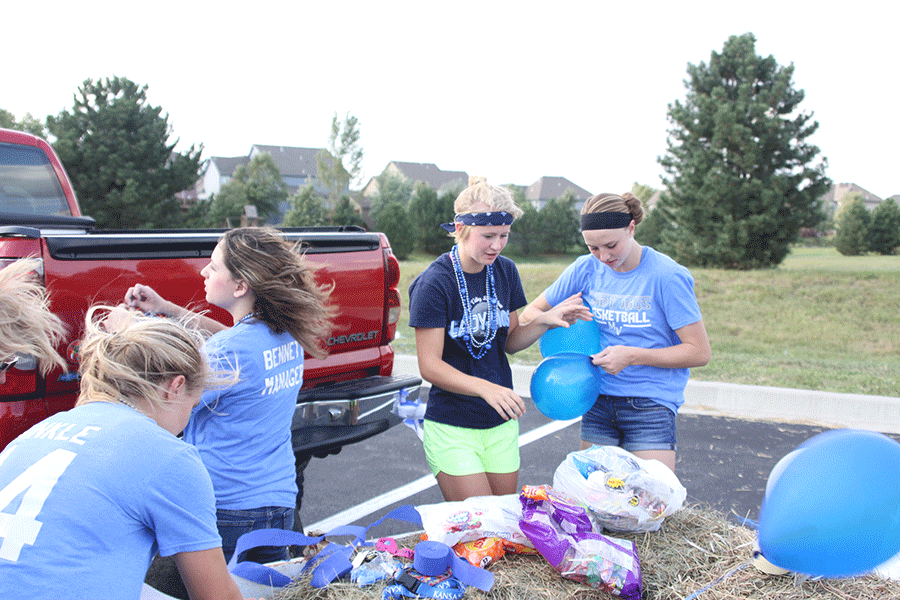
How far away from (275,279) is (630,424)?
6.05 feet

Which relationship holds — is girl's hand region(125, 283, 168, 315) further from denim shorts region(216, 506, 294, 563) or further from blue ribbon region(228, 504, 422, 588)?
blue ribbon region(228, 504, 422, 588)

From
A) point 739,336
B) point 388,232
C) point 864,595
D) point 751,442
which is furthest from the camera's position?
point 388,232

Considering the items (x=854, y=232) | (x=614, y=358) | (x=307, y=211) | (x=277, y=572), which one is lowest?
(x=277, y=572)

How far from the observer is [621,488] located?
8.00 feet

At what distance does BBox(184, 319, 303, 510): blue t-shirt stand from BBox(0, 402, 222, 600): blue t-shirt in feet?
2.02

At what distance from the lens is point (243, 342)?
2.19 metres

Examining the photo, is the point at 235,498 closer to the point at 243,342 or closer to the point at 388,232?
the point at 243,342

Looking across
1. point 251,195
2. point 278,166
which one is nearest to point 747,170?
point 251,195

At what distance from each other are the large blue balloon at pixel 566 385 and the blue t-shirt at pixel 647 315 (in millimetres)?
165

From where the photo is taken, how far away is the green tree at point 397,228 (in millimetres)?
41253

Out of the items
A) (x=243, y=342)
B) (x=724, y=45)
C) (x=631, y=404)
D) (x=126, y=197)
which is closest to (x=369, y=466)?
(x=631, y=404)

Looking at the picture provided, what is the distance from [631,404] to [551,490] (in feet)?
2.55

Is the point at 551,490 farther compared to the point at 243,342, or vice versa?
the point at 551,490

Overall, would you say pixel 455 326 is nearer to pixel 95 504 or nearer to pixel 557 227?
pixel 95 504
